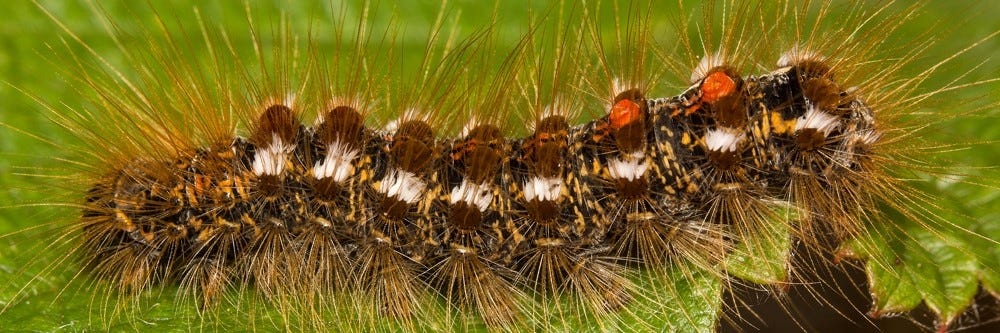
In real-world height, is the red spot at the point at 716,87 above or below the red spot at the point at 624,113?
above

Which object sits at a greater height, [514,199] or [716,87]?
[716,87]

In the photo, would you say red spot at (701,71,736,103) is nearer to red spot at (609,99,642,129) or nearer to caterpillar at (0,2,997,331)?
caterpillar at (0,2,997,331)

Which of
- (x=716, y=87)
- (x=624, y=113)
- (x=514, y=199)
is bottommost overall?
(x=514, y=199)

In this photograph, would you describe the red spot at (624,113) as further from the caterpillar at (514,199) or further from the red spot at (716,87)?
the red spot at (716,87)

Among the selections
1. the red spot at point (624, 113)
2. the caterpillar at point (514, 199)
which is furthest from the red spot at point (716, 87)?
the red spot at point (624, 113)

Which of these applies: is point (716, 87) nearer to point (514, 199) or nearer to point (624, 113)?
point (624, 113)

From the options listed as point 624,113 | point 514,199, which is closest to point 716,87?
point 624,113

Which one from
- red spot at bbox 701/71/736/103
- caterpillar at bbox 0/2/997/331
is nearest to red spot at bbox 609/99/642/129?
caterpillar at bbox 0/2/997/331
